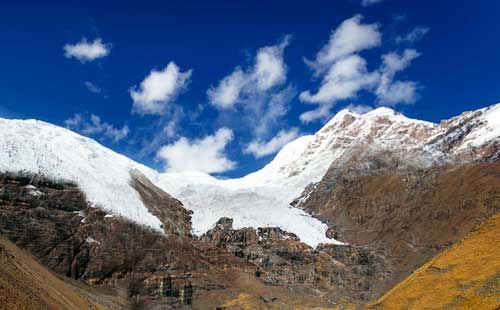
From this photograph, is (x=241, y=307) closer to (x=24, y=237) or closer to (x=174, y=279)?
(x=174, y=279)

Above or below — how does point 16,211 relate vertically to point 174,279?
above

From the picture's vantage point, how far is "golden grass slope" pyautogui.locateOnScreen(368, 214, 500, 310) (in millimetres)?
73625

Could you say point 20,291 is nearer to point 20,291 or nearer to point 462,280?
point 20,291

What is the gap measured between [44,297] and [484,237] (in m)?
75.4

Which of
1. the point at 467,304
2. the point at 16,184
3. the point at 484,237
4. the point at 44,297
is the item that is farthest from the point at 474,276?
the point at 16,184

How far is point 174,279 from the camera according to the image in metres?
198

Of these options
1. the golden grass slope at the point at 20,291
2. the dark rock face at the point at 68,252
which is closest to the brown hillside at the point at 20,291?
the golden grass slope at the point at 20,291

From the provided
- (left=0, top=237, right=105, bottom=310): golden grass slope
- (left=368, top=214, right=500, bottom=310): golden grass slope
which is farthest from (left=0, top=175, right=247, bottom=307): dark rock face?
(left=368, top=214, right=500, bottom=310): golden grass slope

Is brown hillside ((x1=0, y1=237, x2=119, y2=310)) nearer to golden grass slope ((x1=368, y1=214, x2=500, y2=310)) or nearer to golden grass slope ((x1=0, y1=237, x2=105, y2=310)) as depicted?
golden grass slope ((x1=0, y1=237, x2=105, y2=310))

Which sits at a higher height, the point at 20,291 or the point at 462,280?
the point at 462,280

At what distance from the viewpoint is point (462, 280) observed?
8019 cm

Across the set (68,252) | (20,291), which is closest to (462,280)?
(20,291)

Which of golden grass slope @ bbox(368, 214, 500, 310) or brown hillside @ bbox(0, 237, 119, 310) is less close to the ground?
golden grass slope @ bbox(368, 214, 500, 310)

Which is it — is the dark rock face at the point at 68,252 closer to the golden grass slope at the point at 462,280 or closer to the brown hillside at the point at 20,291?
the brown hillside at the point at 20,291
